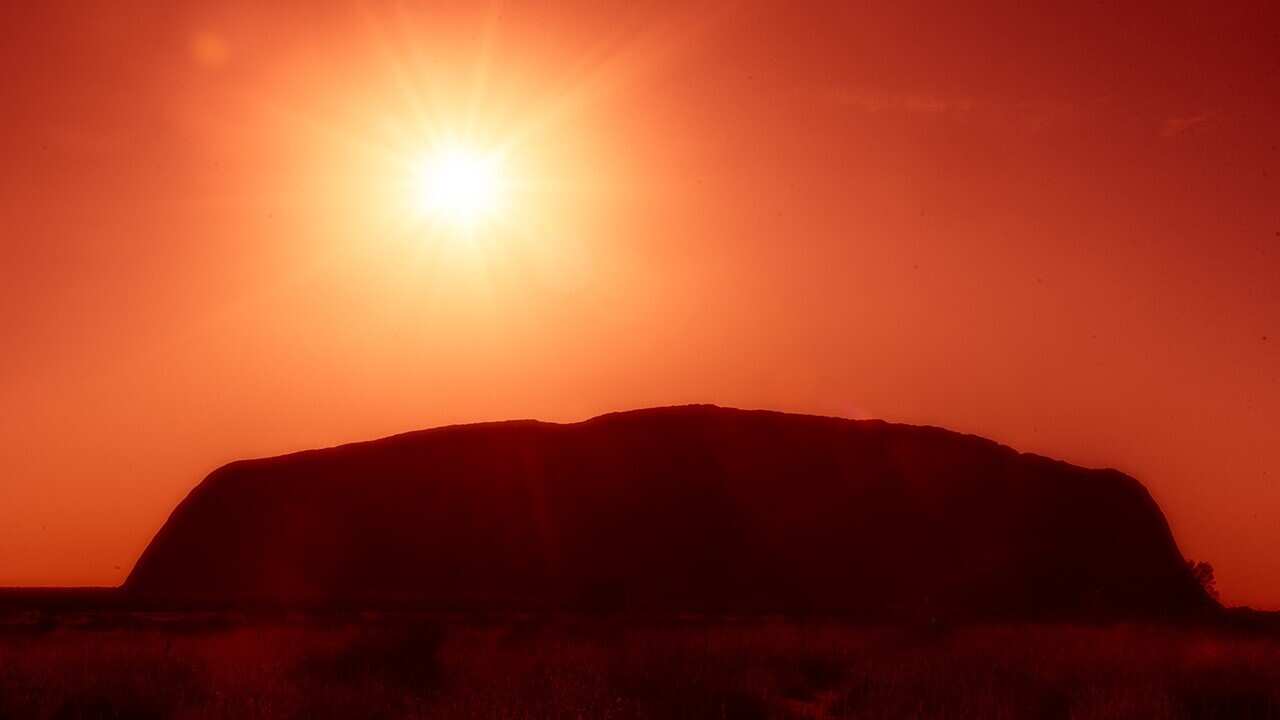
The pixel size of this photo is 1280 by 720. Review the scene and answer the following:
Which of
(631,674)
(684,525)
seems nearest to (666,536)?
(684,525)

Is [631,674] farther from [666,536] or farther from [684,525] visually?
[684,525]

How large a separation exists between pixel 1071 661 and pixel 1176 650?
3.73 meters

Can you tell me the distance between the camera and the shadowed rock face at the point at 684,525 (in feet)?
134

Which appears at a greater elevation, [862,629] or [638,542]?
[638,542]

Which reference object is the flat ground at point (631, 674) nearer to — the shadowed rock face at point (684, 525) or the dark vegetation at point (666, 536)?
the dark vegetation at point (666, 536)

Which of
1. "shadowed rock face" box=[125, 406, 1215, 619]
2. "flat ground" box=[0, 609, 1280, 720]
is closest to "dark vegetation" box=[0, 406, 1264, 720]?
"shadowed rock face" box=[125, 406, 1215, 619]

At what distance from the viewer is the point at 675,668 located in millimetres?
12484

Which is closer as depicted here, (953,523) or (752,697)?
(752,697)

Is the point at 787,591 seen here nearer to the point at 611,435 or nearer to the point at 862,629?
the point at 611,435

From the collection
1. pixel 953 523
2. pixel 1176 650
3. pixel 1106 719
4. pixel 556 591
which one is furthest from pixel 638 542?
pixel 1106 719

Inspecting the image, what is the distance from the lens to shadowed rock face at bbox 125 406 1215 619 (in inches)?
1608

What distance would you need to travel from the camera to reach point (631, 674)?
1191 centimetres

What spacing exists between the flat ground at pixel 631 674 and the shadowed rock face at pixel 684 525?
21.6 m

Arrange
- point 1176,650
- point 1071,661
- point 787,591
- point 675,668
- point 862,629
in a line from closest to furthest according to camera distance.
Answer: point 675,668, point 1071,661, point 1176,650, point 862,629, point 787,591
